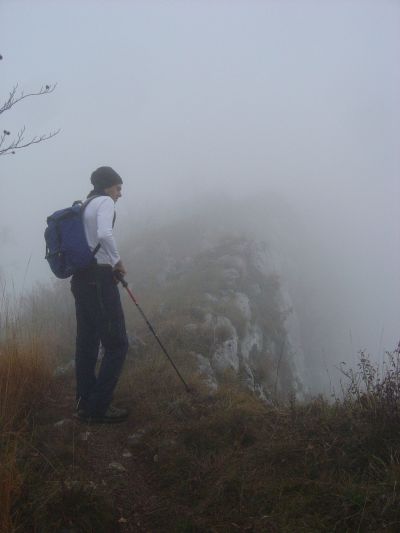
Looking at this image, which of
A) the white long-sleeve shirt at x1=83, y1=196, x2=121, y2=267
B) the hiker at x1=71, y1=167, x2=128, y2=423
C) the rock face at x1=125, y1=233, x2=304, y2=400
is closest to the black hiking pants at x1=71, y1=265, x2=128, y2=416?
the hiker at x1=71, y1=167, x2=128, y2=423

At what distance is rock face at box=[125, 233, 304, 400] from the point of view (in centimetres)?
815

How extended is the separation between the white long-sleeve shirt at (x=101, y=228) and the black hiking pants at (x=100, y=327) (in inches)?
5.0

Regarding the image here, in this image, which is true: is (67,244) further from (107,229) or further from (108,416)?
(108,416)

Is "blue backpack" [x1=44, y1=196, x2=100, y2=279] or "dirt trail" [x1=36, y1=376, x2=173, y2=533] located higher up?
"blue backpack" [x1=44, y1=196, x2=100, y2=279]

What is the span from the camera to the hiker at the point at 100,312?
4242mm

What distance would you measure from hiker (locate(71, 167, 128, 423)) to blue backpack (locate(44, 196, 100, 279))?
0.30ft

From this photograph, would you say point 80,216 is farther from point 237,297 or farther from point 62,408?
point 237,297

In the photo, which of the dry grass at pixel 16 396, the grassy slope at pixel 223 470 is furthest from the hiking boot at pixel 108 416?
the dry grass at pixel 16 396

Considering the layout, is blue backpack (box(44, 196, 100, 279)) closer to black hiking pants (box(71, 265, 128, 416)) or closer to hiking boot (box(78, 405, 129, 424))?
black hiking pants (box(71, 265, 128, 416))

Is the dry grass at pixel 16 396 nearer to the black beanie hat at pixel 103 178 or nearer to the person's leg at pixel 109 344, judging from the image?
the person's leg at pixel 109 344

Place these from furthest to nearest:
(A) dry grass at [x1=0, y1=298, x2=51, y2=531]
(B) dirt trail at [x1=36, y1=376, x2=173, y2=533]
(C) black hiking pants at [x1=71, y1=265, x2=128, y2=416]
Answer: (C) black hiking pants at [x1=71, y1=265, x2=128, y2=416]
(B) dirt trail at [x1=36, y1=376, x2=173, y2=533]
(A) dry grass at [x1=0, y1=298, x2=51, y2=531]

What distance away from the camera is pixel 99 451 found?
3914 millimetres

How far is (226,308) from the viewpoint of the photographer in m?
12.7

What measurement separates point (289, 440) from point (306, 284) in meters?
30.5
